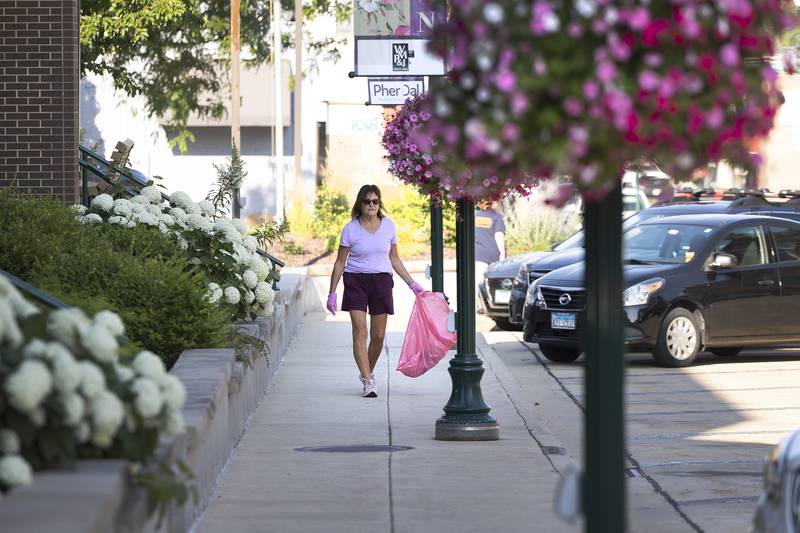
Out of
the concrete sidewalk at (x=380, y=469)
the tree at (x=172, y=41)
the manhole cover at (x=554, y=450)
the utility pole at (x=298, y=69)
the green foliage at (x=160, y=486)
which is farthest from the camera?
the utility pole at (x=298, y=69)

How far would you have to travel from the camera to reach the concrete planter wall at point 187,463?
4.57 meters

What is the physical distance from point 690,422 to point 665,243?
16.1 ft

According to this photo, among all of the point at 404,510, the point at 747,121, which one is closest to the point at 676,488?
the point at 404,510

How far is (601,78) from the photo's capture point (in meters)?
4.01

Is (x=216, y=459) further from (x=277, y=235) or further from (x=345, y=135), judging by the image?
(x=345, y=135)

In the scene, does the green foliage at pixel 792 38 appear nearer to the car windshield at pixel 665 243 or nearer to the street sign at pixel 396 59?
the street sign at pixel 396 59

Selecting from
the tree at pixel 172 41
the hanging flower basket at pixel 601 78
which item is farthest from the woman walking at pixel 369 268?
the tree at pixel 172 41

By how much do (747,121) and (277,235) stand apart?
9.95 metres

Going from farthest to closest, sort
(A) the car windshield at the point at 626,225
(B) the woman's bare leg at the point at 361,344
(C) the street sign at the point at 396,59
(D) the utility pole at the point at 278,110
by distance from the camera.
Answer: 1. (D) the utility pole at the point at 278,110
2. (A) the car windshield at the point at 626,225
3. (B) the woman's bare leg at the point at 361,344
4. (C) the street sign at the point at 396,59

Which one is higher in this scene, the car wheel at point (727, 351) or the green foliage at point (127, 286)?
the green foliage at point (127, 286)

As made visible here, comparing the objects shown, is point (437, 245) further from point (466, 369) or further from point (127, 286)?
point (127, 286)

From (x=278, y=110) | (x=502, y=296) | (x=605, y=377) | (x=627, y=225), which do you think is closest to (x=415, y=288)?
(x=627, y=225)

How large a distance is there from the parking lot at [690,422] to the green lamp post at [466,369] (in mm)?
692

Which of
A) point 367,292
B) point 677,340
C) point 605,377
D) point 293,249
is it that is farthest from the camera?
Result: point 293,249
